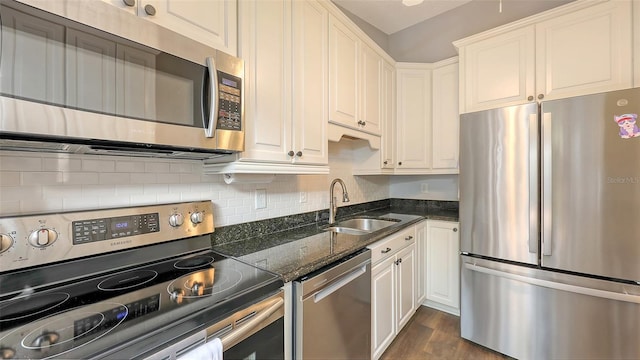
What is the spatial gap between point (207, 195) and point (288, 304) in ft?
2.37

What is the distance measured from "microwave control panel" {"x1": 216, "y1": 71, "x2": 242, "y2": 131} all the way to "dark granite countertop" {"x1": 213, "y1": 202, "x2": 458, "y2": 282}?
62cm

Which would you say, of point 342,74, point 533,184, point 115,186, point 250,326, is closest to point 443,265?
point 533,184

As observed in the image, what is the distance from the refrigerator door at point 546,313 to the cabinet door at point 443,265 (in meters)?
0.35

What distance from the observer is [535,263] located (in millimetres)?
1680

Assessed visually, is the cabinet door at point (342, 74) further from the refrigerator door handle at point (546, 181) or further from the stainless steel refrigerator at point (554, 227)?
the refrigerator door handle at point (546, 181)

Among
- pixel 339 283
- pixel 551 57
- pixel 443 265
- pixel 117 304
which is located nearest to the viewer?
pixel 117 304

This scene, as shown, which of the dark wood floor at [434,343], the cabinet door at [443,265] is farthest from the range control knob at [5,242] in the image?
the cabinet door at [443,265]

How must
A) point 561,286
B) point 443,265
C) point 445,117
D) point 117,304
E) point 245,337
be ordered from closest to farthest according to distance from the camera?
point 117,304 → point 245,337 → point 561,286 → point 443,265 → point 445,117

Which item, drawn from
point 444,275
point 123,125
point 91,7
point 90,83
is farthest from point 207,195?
point 444,275

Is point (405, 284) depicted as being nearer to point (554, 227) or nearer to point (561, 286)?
point (561, 286)

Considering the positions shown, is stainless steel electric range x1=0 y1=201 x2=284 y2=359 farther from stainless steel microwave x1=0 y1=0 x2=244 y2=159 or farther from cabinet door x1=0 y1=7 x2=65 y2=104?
cabinet door x1=0 y1=7 x2=65 y2=104

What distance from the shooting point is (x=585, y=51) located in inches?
67.5

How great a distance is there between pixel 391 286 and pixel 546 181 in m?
1.20

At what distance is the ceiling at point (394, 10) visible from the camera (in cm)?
264
